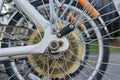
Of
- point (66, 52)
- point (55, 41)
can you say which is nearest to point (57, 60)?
point (66, 52)

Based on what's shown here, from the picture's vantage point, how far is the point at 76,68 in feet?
13.3

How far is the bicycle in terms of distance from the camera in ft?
12.4

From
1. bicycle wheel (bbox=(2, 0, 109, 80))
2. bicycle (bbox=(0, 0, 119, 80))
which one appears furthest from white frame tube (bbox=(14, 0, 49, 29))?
bicycle wheel (bbox=(2, 0, 109, 80))

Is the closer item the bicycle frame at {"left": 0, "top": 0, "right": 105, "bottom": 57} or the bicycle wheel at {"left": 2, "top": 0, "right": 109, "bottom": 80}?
the bicycle frame at {"left": 0, "top": 0, "right": 105, "bottom": 57}

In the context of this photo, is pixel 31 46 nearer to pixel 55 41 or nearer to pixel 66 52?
pixel 55 41

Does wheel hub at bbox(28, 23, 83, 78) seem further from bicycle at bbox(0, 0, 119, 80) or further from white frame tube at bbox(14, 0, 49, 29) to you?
white frame tube at bbox(14, 0, 49, 29)

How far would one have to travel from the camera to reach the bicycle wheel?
12.9ft

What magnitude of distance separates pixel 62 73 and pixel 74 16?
0.52m

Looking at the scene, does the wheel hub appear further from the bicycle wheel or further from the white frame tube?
the white frame tube

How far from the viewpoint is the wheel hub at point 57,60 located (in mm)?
3871

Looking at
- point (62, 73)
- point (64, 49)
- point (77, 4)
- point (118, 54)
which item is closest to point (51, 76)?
point (62, 73)

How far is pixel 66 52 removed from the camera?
154 inches

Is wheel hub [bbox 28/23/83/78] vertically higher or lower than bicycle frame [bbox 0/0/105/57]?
lower

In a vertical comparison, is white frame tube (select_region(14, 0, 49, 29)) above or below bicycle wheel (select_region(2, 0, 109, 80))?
above
